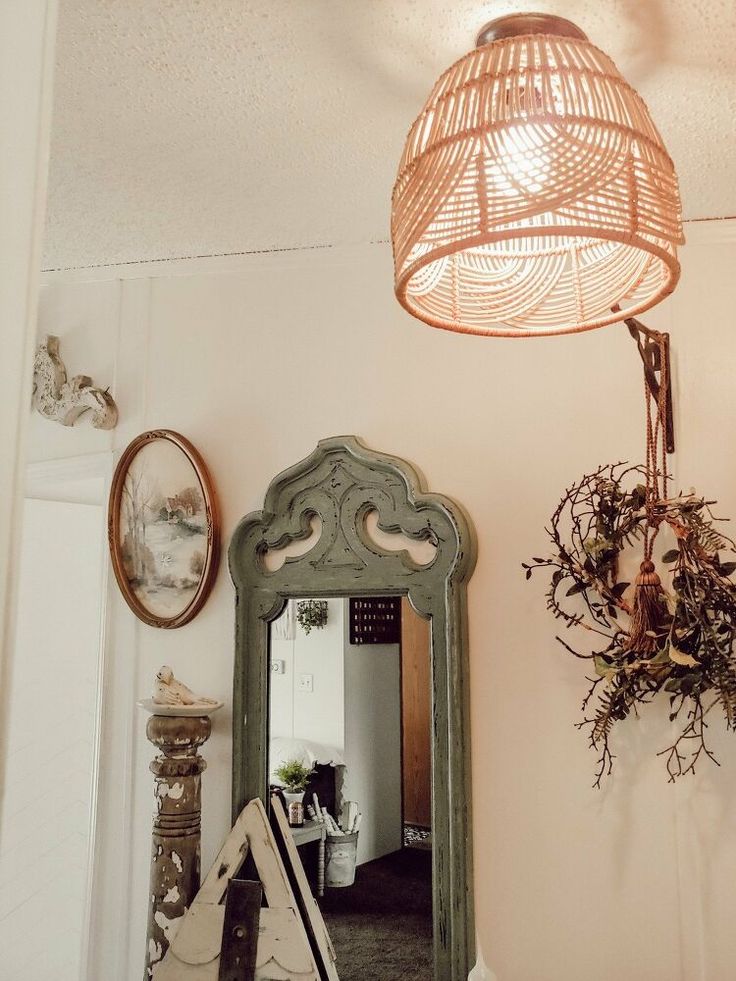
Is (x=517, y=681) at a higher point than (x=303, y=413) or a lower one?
lower

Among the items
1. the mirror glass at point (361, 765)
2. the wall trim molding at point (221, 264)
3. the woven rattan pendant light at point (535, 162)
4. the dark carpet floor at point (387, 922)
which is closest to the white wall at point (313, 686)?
the mirror glass at point (361, 765)

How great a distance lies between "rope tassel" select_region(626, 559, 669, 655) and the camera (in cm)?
183

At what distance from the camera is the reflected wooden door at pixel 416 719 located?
2.04 metres

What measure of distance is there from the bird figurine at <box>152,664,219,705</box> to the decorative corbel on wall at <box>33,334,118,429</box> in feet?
2.61

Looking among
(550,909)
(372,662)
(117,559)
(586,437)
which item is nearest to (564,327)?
(586,437)

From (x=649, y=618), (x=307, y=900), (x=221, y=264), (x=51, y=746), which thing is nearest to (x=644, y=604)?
(x=649, y=618)

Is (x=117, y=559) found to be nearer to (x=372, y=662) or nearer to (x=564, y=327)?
(x=372, y=662)

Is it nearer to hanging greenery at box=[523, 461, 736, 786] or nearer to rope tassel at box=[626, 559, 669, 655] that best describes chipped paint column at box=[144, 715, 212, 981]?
hanging greenery at box=[523, 461, 736, 786]

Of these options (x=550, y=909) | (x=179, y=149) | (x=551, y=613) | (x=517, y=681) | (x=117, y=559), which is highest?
(x=179, y=149)

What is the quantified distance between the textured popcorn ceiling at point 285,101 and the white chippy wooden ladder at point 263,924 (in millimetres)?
1512

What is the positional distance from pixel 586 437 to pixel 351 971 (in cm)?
141

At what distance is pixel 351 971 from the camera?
6.63 feet

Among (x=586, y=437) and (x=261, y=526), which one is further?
(x=261, y=526)

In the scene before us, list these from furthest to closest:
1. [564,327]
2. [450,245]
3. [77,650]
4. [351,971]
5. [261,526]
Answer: [77,650]
[261,526]
[351,971]
[564,327]
[450,245]
